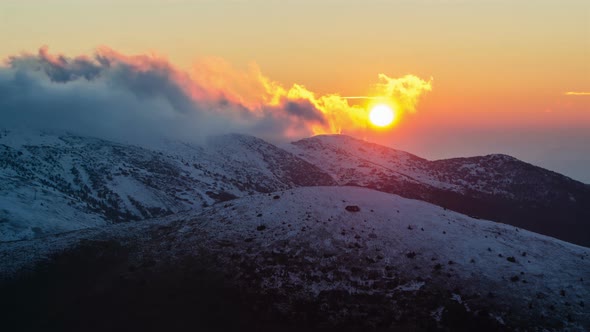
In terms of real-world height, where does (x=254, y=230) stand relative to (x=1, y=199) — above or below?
below

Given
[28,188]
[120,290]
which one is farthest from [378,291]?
[28,188]

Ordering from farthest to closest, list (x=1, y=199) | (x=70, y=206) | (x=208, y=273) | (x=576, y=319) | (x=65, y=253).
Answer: (x=70, y=206), (x=1, y=199), (x=65, y=253), (x=208, y=273), (x=576, y=319)

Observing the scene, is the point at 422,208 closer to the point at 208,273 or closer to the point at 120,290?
the point at 208,273

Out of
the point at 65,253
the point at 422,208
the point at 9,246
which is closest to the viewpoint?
the point at 65,253

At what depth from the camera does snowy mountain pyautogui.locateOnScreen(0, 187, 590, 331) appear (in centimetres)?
4697

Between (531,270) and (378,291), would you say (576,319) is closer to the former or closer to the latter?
(531,270)

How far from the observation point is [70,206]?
176250 millimetres

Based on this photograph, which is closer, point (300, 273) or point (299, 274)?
point (299, 274)

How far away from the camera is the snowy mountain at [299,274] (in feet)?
154

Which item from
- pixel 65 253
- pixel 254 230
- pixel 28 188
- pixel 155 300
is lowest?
pixel 155 300

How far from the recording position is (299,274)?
177ft

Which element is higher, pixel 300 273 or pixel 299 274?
pixel 300 273

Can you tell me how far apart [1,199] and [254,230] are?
12399cm

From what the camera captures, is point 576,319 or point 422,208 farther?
point 422,208
